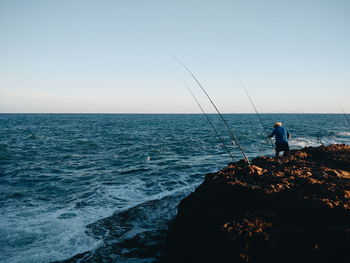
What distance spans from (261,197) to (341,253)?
155cm

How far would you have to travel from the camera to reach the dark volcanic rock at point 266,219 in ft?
9.84

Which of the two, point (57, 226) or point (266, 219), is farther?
point (57, 226)

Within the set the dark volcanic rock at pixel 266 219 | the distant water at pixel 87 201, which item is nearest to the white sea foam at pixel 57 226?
the distant water at pixel 87 201

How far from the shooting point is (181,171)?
37.8 ft

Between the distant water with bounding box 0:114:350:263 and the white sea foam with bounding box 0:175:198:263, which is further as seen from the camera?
the distant water with bounding box 0:114:350:263

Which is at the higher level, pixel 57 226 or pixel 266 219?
pixel 266 219

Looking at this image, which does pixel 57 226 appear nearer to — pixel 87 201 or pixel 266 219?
pixel 87 201

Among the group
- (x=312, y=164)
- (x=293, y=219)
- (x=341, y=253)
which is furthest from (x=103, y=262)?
(x=312, y=164)

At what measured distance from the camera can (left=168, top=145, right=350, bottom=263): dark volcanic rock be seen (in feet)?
→ 9.84

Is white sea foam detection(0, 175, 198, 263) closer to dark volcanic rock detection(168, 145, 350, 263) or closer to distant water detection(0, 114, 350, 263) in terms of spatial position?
distant water detection(0, 114, 350, 263)

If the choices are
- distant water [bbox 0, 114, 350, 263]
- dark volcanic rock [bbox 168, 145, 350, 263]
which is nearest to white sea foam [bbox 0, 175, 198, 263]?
distant water [bbox 0, 114, 350, 263]

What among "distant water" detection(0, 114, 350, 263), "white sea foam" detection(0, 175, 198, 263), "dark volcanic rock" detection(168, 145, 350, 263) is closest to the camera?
"dark volcanic rock" detection(168, 145, 350, 263)

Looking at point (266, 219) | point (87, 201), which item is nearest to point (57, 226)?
point (87, 201)

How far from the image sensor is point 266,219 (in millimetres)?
3520
